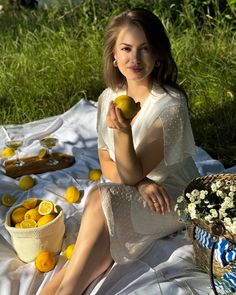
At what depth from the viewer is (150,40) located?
2.56m

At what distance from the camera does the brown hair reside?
8.41ft

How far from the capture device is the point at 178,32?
580 cm

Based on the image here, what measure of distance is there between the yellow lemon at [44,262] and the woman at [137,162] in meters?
0.16

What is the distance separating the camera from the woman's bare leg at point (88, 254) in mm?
2293

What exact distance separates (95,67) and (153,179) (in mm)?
2951

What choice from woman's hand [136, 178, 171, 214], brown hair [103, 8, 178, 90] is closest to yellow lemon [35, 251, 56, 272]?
woman's hand [136, 178, 171, 214]

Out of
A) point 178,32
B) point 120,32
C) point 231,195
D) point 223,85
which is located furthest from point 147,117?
point 178,32

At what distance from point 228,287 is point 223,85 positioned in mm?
2807

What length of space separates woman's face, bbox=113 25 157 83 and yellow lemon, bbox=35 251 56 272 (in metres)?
0.97

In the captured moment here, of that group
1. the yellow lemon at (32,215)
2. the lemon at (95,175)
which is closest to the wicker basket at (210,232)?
the yellow lemon at (32,215)

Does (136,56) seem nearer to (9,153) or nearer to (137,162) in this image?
(137,162)

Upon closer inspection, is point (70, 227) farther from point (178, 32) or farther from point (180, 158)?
point (178, 32)

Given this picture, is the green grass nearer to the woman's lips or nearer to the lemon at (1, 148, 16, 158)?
the lemon at (1, 148, 16, 158)

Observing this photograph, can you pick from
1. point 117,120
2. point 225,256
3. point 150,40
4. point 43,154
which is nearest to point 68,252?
point 117,120
